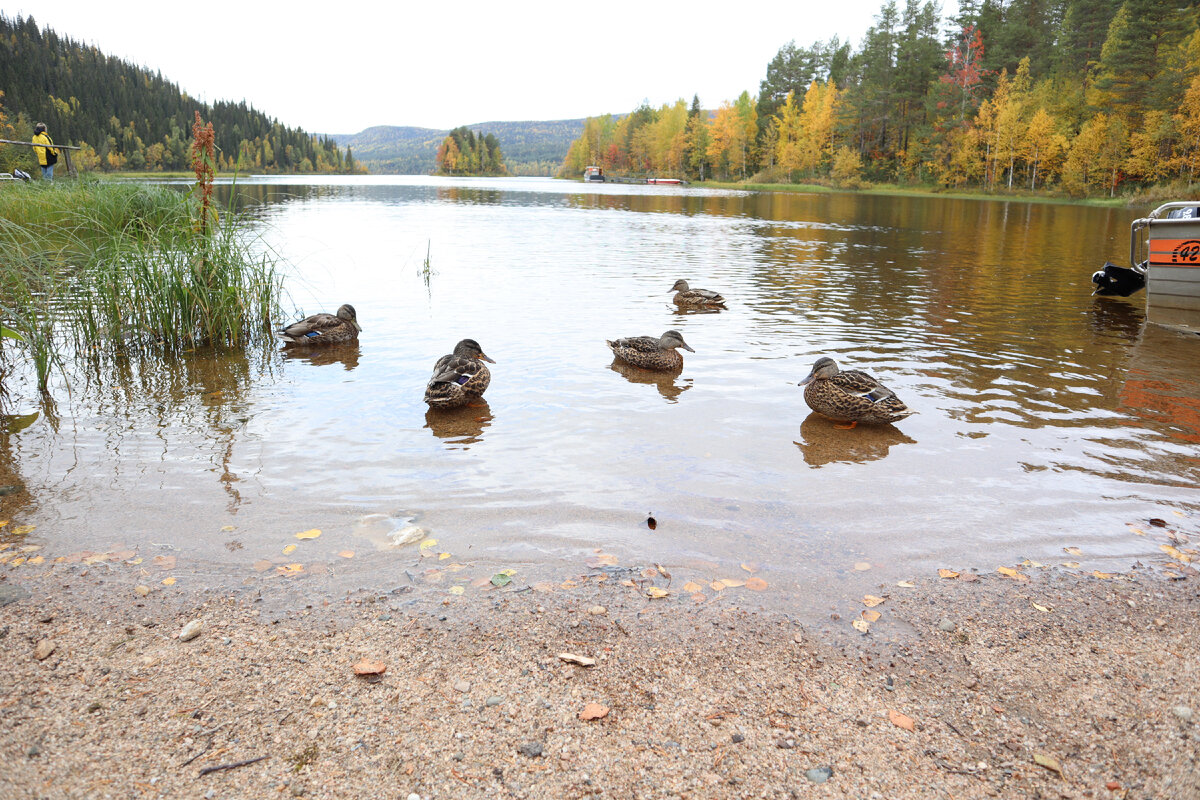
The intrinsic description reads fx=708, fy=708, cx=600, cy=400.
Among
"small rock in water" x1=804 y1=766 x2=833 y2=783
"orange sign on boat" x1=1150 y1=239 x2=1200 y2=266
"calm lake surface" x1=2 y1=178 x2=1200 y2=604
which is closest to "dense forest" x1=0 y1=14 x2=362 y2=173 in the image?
"calm lake surface" x1=2 y1=178 x2=1200 y2=604

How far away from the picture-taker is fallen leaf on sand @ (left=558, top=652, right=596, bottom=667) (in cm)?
356

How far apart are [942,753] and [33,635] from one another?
14.5ft

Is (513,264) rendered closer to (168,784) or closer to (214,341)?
(214,341)

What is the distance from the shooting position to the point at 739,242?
2766cm

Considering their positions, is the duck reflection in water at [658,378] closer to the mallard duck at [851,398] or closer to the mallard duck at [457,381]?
the mallard duck at [851,398]

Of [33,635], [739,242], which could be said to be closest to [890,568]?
[33,635]

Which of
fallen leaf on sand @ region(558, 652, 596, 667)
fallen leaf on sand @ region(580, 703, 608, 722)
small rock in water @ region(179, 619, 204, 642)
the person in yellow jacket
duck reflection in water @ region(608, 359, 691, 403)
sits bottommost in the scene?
fallen leaf on sand @ region(580, 703, 608, 722)

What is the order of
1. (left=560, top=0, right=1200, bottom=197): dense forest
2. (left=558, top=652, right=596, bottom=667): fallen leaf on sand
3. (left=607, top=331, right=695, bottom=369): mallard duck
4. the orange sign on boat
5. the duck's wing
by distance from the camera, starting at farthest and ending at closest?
(left=560, top=0, right=1200, bottom=197): dense forest, the orange sign on boat, the duck's wing, (left=607, top=331, right=695, bottom=369): mallard duck, (left=558, top=652, right=596, bottom=667): fallen leaf on sand

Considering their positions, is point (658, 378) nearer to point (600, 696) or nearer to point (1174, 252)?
point (600, 696)

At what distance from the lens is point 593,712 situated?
3225 mm

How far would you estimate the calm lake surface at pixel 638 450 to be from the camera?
482 cm

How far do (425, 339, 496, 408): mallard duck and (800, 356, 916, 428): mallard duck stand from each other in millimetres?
3757

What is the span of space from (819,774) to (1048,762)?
977 millimetres

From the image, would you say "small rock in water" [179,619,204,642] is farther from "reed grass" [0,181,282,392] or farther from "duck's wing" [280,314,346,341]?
"duck's wing" [280,314,346,341]
